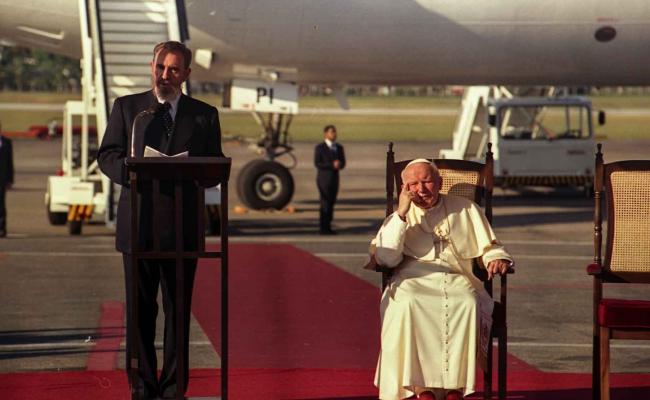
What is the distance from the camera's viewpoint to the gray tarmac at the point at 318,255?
32.8 feet

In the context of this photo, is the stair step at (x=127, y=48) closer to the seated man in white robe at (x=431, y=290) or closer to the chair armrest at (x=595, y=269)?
the seated man in white robe at (x=431, y=290)

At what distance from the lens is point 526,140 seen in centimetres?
2627

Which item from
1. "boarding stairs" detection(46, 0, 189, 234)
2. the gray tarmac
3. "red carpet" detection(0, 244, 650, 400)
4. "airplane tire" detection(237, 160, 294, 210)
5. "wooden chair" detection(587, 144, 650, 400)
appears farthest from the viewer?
"airplane tire" detection(237, 160, 294, 210)

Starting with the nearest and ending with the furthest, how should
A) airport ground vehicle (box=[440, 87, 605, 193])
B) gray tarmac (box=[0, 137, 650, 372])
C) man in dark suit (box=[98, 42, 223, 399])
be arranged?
man in dark suit (box=[98, 42, 223, 399])
gray tarmac (box=[0, 137, 650, 372])
airport ground vehicle (box=[440, 87, 605, 193])

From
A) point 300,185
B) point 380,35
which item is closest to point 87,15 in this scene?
point 380,35

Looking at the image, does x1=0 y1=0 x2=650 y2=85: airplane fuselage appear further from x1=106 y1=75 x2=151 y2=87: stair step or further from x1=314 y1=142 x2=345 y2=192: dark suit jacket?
x1=314 y1=142 x2=345 y2=192: dark suit jacket

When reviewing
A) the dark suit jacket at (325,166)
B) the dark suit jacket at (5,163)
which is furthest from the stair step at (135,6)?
the dark suit jacket at (325,166)

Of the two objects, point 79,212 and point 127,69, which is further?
point 127,69

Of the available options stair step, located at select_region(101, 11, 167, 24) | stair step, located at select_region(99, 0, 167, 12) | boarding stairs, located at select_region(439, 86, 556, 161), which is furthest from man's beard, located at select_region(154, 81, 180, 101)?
boarding stairs, located at select_region(439, 86, 556, 161)

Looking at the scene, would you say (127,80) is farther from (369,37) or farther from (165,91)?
(165,91)

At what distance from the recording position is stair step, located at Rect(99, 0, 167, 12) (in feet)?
64.8

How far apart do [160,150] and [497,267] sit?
6.24 ft

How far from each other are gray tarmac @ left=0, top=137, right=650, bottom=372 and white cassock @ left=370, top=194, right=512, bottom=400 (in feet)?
6.11

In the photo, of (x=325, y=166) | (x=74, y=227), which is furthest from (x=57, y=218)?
(x=325, y=166)
